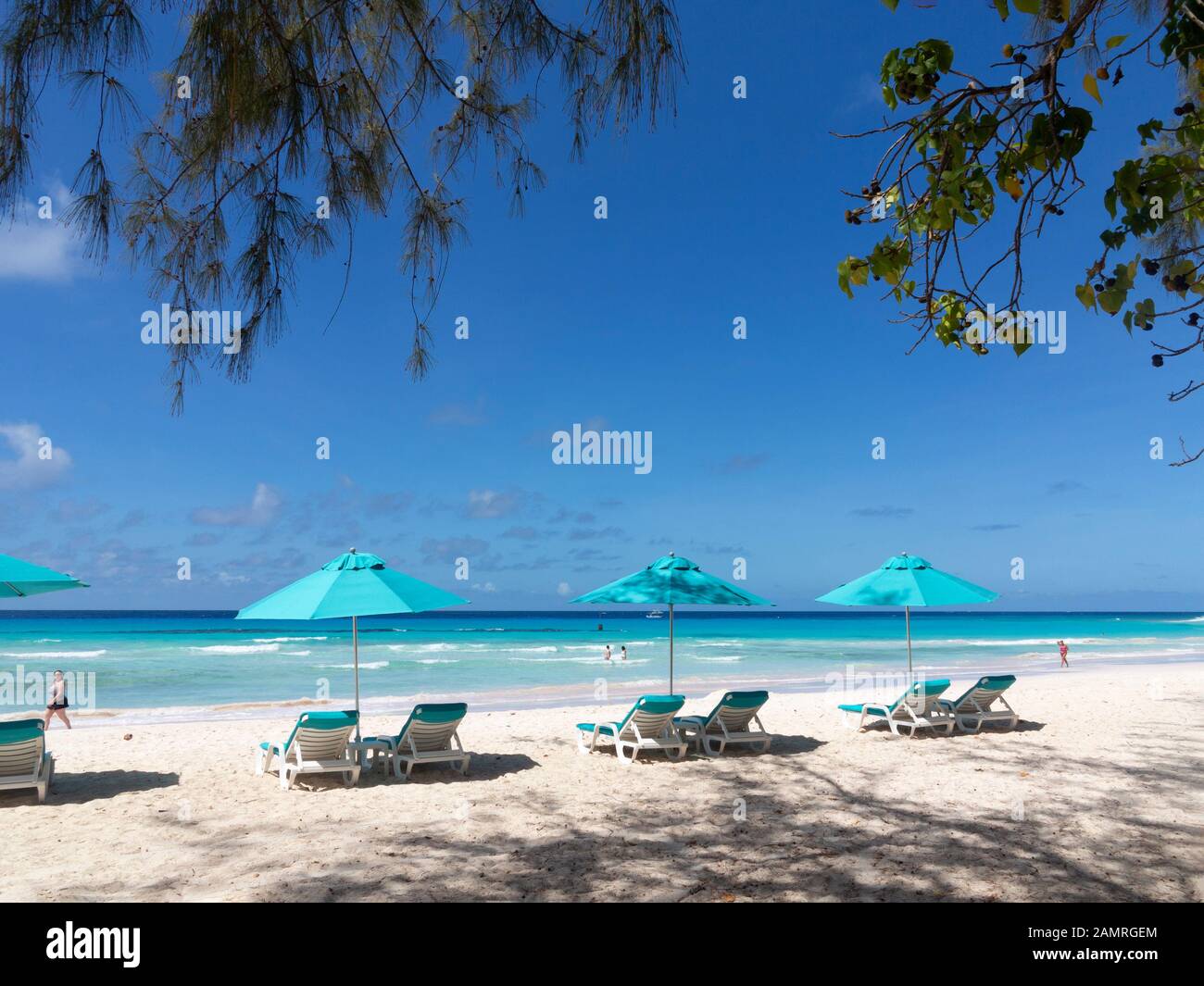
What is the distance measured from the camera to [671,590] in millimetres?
8625

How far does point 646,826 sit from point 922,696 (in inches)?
209

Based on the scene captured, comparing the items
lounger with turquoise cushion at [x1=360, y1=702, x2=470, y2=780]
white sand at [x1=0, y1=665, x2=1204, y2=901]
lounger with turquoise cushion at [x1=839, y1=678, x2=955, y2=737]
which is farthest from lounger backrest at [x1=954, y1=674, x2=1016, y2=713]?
lounger with turquoise cushion at [x1=360, y1=702, x2=470, y2=780]

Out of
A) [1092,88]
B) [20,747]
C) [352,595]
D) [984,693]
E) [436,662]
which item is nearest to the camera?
[1092,88]

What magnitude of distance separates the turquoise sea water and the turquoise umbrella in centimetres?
917

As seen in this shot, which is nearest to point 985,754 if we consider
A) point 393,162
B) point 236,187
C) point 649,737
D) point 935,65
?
point 649,737

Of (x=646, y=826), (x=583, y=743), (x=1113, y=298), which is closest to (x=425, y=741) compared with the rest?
(x=583, y=743)

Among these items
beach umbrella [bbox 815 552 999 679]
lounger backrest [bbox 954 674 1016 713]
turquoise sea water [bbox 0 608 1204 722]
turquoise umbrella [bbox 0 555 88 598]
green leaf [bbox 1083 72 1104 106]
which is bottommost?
turquoise sea water [bbox 0 608 1204 722]

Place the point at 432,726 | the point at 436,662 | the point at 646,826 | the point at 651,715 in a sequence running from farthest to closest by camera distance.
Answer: the point at 436,662 < the point at 651,715 < the point at 432,726 < the point at 646,826

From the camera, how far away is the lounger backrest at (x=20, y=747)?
20.9ft

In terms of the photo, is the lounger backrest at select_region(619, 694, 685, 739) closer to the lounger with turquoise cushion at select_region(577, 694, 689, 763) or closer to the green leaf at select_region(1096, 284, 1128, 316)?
the lounger with turquoise cushion at select_region(577, 694, 689, 763)

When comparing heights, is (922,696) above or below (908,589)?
below

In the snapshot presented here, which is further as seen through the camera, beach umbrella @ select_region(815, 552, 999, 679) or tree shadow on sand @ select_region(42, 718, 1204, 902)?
beach umbrella @ select_region(815, 552, 999, 679)

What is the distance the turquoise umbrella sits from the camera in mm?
6555

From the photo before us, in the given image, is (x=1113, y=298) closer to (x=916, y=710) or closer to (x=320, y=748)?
(x=320, y=748)
